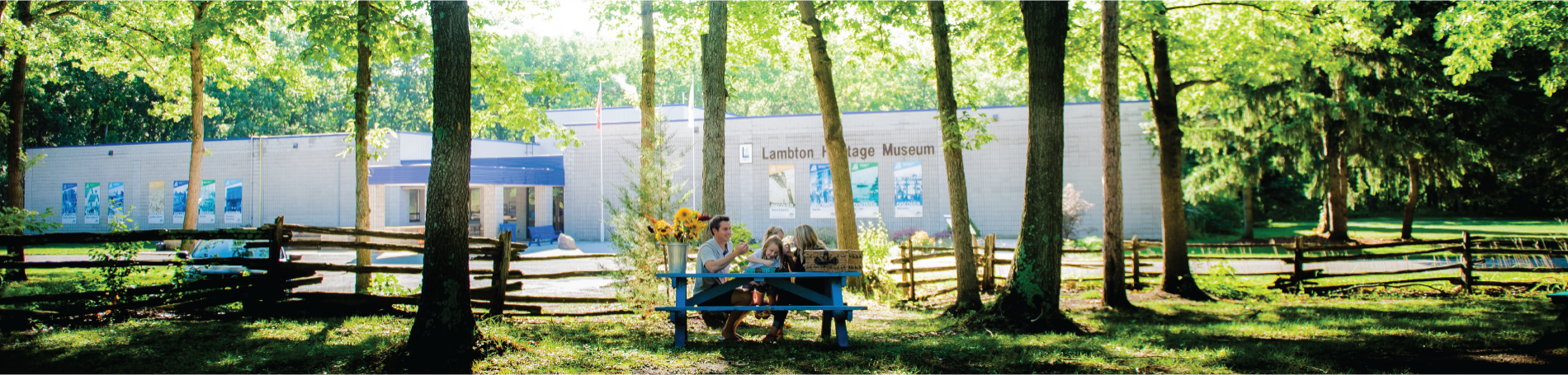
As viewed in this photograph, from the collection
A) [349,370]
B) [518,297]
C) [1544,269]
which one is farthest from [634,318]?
[1544,269]

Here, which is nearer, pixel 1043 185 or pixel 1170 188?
pixel 1043 185

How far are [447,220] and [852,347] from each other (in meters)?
3.30

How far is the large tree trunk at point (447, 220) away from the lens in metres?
5.64

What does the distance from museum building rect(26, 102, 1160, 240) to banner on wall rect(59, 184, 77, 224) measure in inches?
2.6

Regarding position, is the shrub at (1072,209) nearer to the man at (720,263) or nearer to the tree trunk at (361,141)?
the man at (720,263)

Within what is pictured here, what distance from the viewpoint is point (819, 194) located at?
86.7 ft

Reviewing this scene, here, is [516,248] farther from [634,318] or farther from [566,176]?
[566,176]

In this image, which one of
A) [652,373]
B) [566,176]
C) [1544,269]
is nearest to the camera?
[652,373]

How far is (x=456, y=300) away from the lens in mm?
5738

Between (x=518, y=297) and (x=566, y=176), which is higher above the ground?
(x=566, y=176)

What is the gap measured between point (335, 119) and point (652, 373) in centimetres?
5446

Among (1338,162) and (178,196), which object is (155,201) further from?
(1338,162)

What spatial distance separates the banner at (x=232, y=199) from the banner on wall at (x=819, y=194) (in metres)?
21.6

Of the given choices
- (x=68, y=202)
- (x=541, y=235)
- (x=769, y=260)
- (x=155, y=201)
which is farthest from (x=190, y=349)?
(x=68, y=202)
